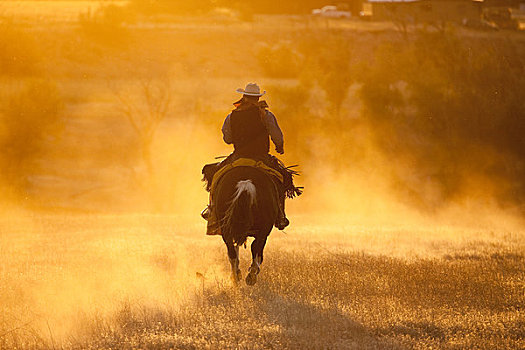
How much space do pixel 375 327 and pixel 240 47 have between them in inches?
2706

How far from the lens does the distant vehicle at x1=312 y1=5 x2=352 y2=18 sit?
84938 mm

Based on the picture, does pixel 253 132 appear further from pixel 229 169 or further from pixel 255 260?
pixel 255 260

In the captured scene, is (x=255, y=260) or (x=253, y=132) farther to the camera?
(x=253, y=132)

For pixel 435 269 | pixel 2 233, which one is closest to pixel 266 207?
pixel 435 269

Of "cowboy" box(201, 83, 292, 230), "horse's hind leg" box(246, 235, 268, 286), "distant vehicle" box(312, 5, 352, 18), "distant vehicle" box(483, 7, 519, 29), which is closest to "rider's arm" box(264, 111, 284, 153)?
"cowboy" box(201, 83, 292, 230)

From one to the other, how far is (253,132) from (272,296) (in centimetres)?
239

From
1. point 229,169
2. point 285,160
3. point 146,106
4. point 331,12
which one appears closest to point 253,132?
point 229,169

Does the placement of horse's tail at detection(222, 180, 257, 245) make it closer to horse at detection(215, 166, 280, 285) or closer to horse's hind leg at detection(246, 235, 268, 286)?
horse at detection(215, 166, 280, 285)

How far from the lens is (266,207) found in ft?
38.3

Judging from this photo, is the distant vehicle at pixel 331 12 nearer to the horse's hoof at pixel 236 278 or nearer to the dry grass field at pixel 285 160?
the dry grass field at pixel 285 160

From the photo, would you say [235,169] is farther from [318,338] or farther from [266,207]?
[318,338]

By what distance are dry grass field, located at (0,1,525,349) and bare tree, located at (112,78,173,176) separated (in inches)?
8.6

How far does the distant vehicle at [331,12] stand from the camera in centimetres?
8494

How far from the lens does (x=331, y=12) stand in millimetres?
86500
